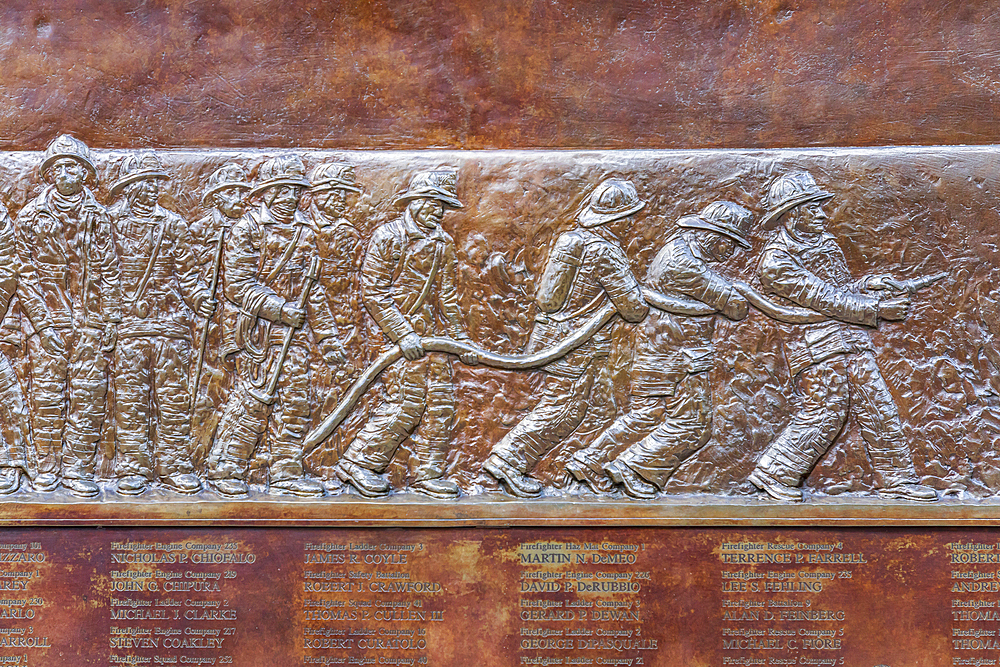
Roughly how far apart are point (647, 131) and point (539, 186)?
841 millimetres

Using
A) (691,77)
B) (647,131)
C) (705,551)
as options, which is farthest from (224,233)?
(705,551)

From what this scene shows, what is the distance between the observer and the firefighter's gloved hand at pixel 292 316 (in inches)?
198

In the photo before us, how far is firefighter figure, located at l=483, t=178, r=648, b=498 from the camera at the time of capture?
498cm

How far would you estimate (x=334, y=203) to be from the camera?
16.8ft

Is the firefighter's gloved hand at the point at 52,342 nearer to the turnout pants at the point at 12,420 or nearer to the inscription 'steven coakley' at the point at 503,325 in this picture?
the inscription 'steven coakley' at the point at 503,325

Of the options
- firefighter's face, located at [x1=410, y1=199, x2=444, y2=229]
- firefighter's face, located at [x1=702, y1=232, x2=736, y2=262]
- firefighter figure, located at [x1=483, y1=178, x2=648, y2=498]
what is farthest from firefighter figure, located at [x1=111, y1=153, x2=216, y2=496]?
firefighter's face, located at [x1=702, y1=232, x2=736, y2=262]

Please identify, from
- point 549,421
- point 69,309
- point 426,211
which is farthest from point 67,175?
point 549,421

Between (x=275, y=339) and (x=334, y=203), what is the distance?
3.24 feet

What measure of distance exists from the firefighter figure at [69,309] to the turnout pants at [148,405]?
0.48 feet

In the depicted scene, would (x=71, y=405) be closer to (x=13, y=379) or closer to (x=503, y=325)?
(x=13, y=379)

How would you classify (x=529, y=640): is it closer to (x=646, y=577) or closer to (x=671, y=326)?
(x=646, y=577)

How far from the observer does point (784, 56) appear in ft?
17.1

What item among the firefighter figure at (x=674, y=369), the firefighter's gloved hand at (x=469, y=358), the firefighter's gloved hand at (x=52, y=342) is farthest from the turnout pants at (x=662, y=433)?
the firefighter's gloved hand at (x=52, y=342)

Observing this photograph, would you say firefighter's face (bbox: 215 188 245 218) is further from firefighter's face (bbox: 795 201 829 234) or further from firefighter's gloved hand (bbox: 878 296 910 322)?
firefighter's gloved hand (bbox: 878 296 910 322)
